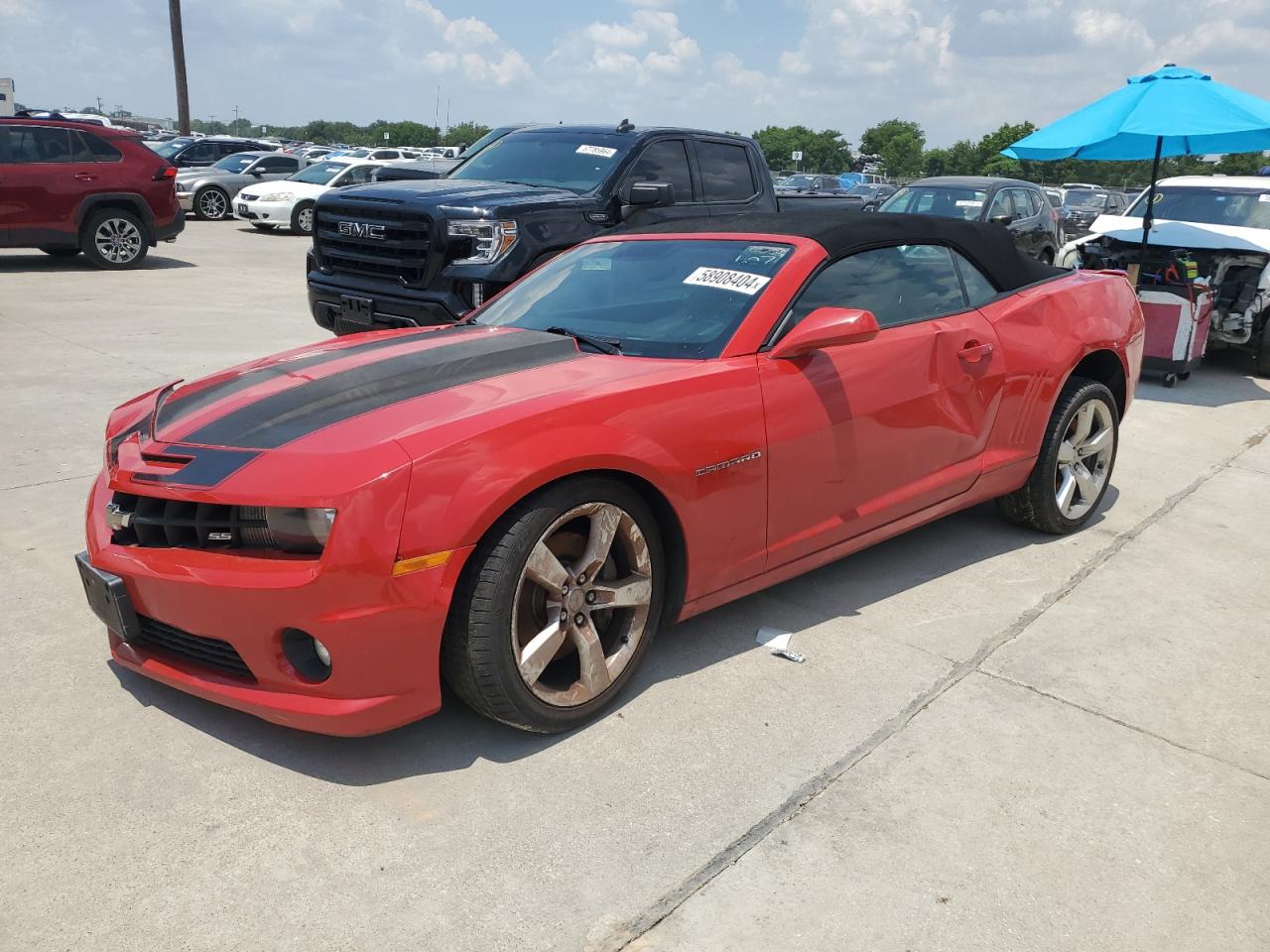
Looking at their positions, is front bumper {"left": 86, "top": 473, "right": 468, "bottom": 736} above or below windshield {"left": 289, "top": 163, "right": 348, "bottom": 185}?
below

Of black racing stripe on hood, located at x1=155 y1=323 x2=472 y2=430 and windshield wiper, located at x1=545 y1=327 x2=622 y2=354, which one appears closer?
black racing stripe on hood, located at x1=155 y1=323 x2=472 y2=430

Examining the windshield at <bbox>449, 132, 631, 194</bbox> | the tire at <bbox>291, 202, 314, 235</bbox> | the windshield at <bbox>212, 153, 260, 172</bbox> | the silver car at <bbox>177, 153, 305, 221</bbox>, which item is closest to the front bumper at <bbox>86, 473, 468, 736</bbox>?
the windshield at <bbox>449, 132, 631, 194</bbox>

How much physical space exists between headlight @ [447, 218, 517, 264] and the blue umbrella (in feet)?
15.6

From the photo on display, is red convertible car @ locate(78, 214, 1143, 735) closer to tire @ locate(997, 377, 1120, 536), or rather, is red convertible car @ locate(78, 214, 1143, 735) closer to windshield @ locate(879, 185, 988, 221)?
tire @ locate(997, 377, 1120, 536)

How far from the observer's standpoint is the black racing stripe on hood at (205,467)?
2.81m

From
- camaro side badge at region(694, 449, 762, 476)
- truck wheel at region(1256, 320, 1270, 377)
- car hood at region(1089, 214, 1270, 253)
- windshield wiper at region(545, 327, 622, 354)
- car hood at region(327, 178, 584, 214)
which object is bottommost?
truck wheel at region(1256, 320, 1270, 377)

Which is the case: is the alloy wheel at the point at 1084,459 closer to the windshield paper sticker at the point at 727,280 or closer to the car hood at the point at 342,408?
the windshield paper sticker at the point at 727,280

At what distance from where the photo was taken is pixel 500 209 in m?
6.83

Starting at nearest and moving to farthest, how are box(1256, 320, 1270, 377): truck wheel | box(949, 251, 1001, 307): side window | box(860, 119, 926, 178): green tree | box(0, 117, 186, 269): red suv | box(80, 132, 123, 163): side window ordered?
box(949, 251, 1001, 307): side window
box(1256, 320, 1270, 377): truck wheel
box(0, 117, 186, 269): red suv
box(80, 132, 123, 163): side window
box(860, 119, 926, 178): green tree

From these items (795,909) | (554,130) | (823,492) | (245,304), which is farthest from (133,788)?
(245,304)

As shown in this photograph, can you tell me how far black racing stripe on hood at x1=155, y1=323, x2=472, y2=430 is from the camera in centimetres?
333

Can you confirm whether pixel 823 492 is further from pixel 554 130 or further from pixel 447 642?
pixel 554 130

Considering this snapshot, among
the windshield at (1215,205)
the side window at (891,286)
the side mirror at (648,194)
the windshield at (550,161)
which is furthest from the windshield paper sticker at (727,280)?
the windshield at (1215,205)

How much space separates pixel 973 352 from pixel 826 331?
1.07 metres
